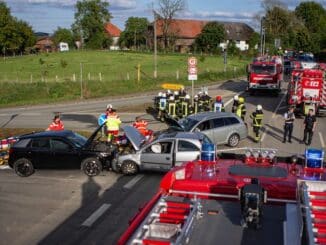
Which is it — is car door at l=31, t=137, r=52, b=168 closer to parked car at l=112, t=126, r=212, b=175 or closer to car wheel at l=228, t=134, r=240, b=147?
parked car at l=112, t=126, r=212, b=175

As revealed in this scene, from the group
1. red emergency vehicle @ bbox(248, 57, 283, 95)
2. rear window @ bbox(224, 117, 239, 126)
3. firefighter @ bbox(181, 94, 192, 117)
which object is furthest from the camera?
red emergency vehicle @ bbox(248, 57, 283, 95)

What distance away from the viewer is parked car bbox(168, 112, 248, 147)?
707 inches

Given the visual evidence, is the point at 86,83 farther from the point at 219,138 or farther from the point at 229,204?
the point at 229,204

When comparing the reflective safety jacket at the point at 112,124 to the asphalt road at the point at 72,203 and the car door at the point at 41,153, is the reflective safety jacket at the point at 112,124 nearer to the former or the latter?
the asphalt road at the point at 72,203

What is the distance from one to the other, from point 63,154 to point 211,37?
85869 mm

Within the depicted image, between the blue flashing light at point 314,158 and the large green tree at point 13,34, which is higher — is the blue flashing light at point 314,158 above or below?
below

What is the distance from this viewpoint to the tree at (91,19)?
13288cm

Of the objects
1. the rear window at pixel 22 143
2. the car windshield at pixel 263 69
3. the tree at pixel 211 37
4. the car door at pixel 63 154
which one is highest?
the tree at pixel 211 37

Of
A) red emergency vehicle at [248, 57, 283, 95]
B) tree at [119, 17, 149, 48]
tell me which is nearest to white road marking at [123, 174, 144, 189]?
red emergency vehicle at [248, 57, 283, 95]

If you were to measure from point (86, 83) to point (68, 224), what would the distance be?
32.1 metres

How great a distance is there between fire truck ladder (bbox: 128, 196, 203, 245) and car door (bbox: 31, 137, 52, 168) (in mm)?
9722

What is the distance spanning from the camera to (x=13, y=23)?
11269 cm

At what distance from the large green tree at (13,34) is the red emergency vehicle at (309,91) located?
303ft

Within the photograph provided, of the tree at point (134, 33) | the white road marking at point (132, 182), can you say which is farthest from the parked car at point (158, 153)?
the tree at point (134, 33)
